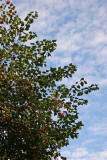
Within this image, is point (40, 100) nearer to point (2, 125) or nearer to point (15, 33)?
point (2, 125)

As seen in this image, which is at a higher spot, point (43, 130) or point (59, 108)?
point (59, 108)

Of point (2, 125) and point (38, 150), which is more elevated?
point (2, 125)

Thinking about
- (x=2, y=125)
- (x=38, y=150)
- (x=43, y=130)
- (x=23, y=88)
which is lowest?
(x=38, y=150)

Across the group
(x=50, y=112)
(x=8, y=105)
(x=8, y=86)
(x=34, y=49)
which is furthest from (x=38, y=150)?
(x=34, y=49)

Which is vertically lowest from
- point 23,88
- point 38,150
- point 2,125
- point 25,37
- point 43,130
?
point 38,150

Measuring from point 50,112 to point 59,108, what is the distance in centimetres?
75

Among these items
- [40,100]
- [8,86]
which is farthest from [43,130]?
[8,86]

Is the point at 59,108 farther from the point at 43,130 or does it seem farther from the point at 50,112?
the point at 43,130

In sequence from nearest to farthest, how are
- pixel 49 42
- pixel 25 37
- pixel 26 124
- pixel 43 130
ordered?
1. pixel 43 130
2. pixel 26 124
3. pixel 49 42
4. pixel 25 37

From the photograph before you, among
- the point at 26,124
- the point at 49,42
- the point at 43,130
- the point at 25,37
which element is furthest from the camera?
the point at 25,37

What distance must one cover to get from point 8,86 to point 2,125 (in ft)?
7.85

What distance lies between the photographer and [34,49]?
36.0 feet

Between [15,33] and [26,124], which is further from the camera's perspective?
[15,33]

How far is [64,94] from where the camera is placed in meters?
10.3
